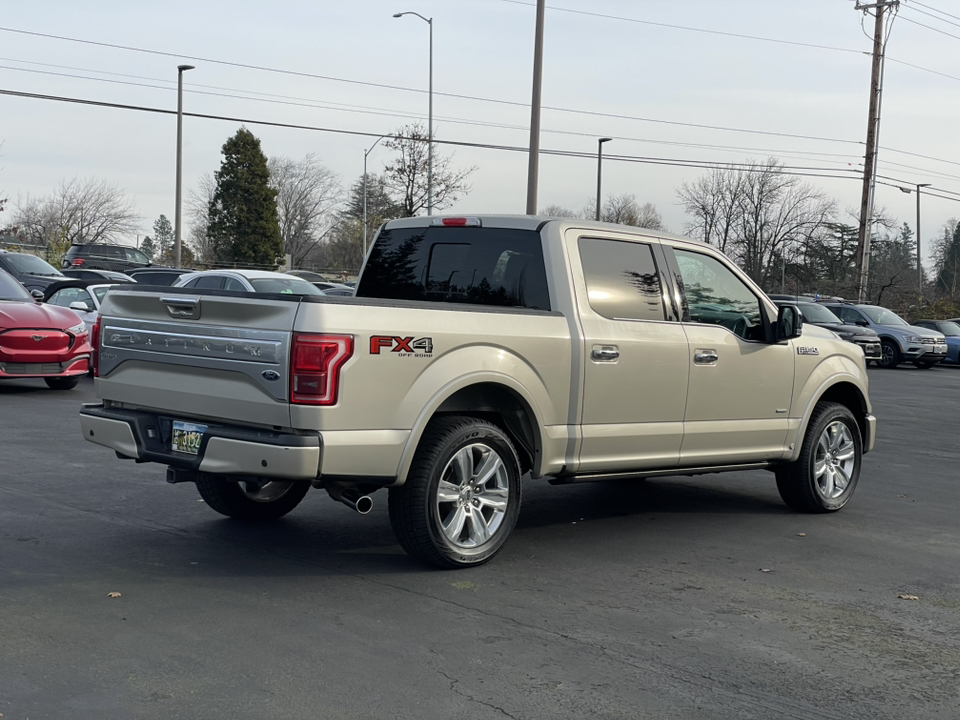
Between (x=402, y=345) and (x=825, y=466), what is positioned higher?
(x=402, y=345)

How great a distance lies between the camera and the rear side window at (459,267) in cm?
680

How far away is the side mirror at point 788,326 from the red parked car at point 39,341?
1034 centimetres

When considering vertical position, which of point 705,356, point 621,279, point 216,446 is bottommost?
point 216,446

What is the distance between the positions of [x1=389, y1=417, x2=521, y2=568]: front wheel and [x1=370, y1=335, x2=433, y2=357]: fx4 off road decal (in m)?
0.50

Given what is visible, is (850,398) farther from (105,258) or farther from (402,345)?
(105,258)

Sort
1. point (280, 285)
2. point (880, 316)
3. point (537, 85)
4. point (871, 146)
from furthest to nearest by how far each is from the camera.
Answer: point (871, 146)
point (880, 316)
point (537, 85)
point (280, 285)

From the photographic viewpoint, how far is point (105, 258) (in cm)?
3888

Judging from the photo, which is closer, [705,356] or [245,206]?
[705,356]

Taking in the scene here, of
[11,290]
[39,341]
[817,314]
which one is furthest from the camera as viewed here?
[817,314]

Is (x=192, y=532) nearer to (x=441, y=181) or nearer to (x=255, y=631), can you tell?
(x=255, y=631)

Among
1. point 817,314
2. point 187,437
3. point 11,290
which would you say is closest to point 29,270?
point 11,290

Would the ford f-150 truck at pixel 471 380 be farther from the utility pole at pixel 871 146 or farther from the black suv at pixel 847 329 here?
the utility pole at pixel 871 146

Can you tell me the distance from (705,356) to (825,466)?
5.81ft

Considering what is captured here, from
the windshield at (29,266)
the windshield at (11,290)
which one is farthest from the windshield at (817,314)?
the windshield at (11,290)
